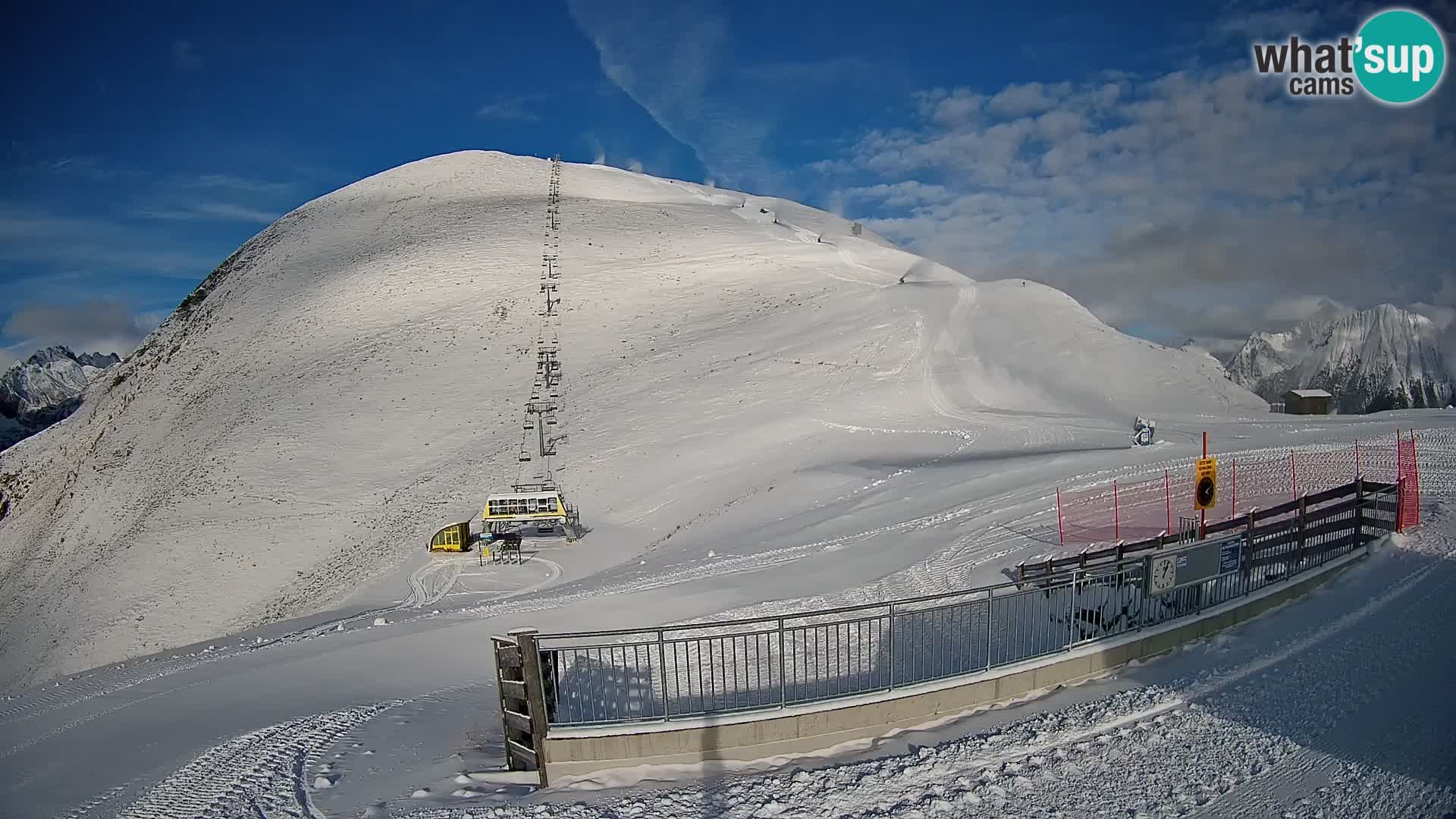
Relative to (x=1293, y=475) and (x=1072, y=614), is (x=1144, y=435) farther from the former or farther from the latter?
(x=1072, y=614)

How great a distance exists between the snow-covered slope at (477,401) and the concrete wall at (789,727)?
725 inches

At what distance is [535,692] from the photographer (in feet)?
28.1

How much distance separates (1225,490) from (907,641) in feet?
54.6

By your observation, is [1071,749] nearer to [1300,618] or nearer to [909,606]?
[1300,618]

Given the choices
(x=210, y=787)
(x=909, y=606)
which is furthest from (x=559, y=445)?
(x=210, y=787)

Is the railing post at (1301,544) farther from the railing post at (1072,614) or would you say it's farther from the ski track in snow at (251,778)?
the ski track in snow at (251,778)

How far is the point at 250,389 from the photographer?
48281 millimetres

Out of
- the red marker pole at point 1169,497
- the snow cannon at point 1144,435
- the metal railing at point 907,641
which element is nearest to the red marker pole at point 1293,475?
Result: the red marker pole at point 1169,497

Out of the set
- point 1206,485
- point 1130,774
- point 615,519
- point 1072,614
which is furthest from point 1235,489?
point 615,519

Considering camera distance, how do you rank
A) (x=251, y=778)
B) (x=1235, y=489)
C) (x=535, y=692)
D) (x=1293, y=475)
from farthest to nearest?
(x=1293, y=475)
(x=1235, y=489)
(x=251, y=778)
(x=535, y=692)

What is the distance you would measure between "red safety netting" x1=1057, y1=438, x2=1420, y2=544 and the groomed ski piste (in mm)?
926

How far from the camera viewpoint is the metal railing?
29.7 ft

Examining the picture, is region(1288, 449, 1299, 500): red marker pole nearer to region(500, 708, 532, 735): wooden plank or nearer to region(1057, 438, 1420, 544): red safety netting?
region(1057, 438, 1420, 544): red safety netting

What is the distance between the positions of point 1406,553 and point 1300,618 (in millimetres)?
4252
